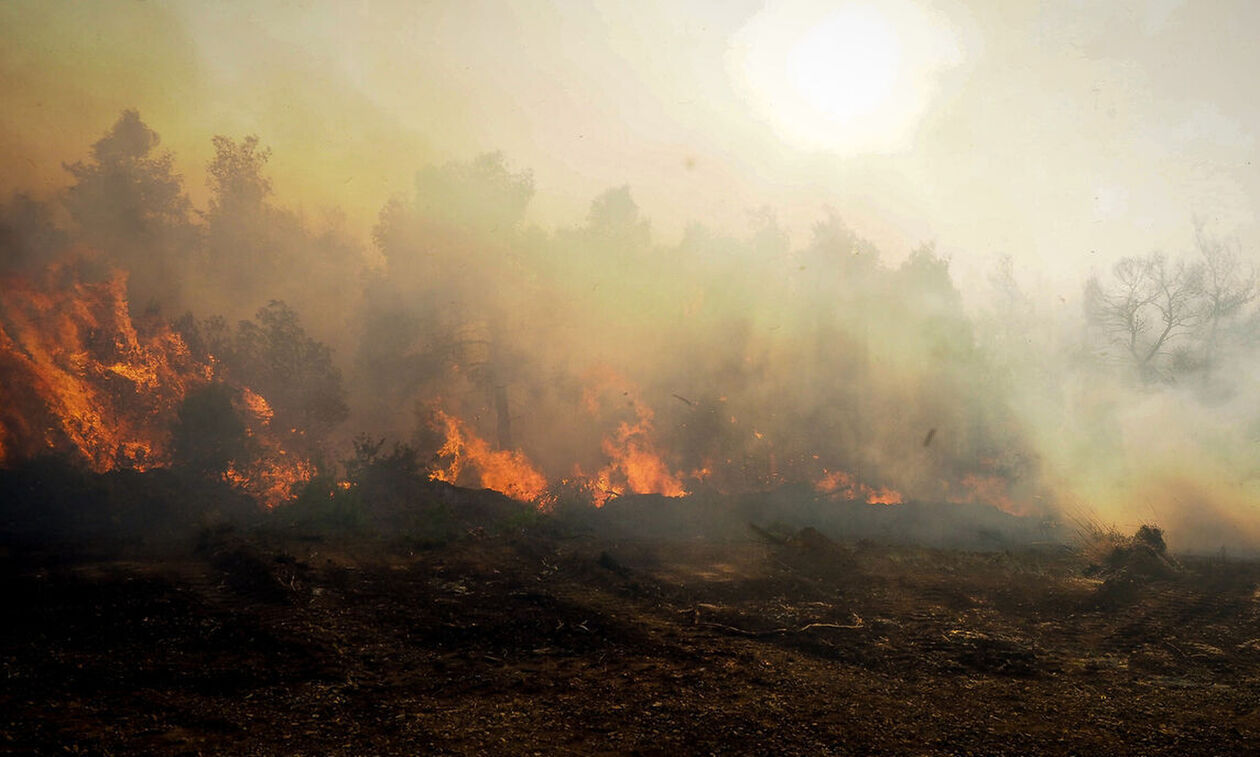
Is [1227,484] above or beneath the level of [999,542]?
above

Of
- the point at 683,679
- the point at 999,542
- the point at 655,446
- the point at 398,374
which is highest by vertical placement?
the point at 398,374

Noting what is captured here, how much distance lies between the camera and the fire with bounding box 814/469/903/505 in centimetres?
3191

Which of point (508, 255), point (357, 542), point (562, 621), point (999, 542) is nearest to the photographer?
point (562, 621)

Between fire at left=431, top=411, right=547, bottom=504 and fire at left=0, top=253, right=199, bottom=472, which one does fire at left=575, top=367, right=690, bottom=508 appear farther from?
fire at left=0, top=253, right=199, bottom=472

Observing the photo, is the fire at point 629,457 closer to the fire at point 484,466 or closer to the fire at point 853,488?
the fire at point 484,466

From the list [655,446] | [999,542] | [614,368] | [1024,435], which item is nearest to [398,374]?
[614,368]

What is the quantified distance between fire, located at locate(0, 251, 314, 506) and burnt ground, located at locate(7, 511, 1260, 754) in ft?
25.0

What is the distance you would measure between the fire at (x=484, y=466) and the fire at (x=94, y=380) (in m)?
5.62

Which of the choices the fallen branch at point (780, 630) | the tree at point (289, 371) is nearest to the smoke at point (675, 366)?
the tree at point (289, 371)

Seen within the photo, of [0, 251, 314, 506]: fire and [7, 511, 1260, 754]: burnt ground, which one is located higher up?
[0, 251, 314, 506]: fire

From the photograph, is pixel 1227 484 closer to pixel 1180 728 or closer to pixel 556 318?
pixel 1180 728

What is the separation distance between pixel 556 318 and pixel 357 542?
19.0 metres

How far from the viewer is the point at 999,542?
79.2 ft

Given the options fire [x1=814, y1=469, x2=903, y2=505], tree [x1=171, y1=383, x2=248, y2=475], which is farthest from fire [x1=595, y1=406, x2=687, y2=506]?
tree [x1=171, y1=383, x2=248, y2=475]
